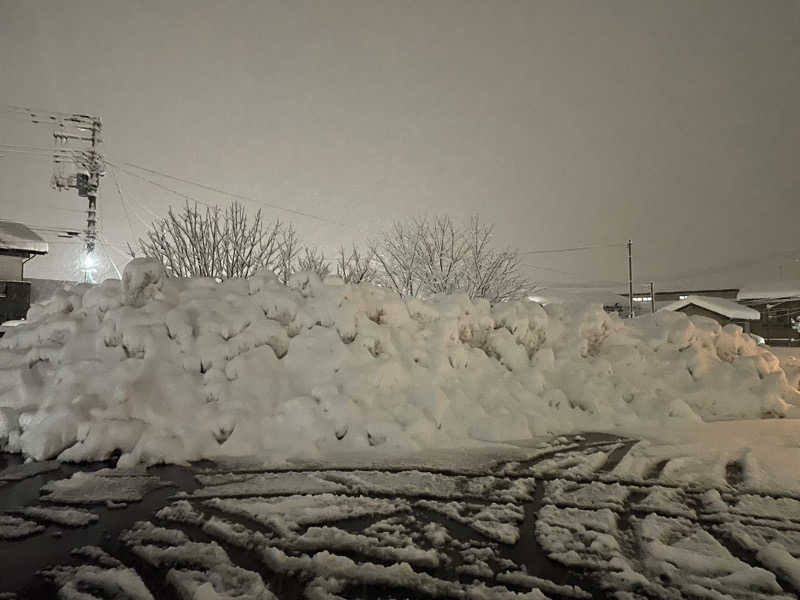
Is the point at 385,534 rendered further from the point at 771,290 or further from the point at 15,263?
the point at 771,290

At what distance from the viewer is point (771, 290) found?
125ft

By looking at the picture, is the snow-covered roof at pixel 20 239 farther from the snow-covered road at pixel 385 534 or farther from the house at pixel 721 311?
the house at pixel 721 311

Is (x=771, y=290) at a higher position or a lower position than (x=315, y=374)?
higher

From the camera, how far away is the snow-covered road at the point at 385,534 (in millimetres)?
2426

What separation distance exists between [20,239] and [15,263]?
1.16 meters

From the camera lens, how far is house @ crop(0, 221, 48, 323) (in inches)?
837

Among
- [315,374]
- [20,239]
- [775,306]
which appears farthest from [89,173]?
[775,306]

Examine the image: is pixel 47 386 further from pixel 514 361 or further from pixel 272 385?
pixel 514 361

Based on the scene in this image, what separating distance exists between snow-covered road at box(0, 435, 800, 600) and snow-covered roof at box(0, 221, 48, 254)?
926 inches

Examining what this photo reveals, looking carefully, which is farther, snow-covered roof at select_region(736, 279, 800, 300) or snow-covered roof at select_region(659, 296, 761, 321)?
snow-covered roof at select_region(736, 279, 800, 300)

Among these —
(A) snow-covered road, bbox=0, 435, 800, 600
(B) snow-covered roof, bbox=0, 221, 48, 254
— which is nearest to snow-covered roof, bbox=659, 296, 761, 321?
(A) snow-covered road, bbox=0, 435, 800, 600

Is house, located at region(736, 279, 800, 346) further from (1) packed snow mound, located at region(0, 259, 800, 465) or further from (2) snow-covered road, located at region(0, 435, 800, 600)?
(2) snow-covered road, located at region(0, 435, 800, 600)

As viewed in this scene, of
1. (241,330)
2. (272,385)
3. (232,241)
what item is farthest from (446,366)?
(232,241)

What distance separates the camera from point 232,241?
2095cm
